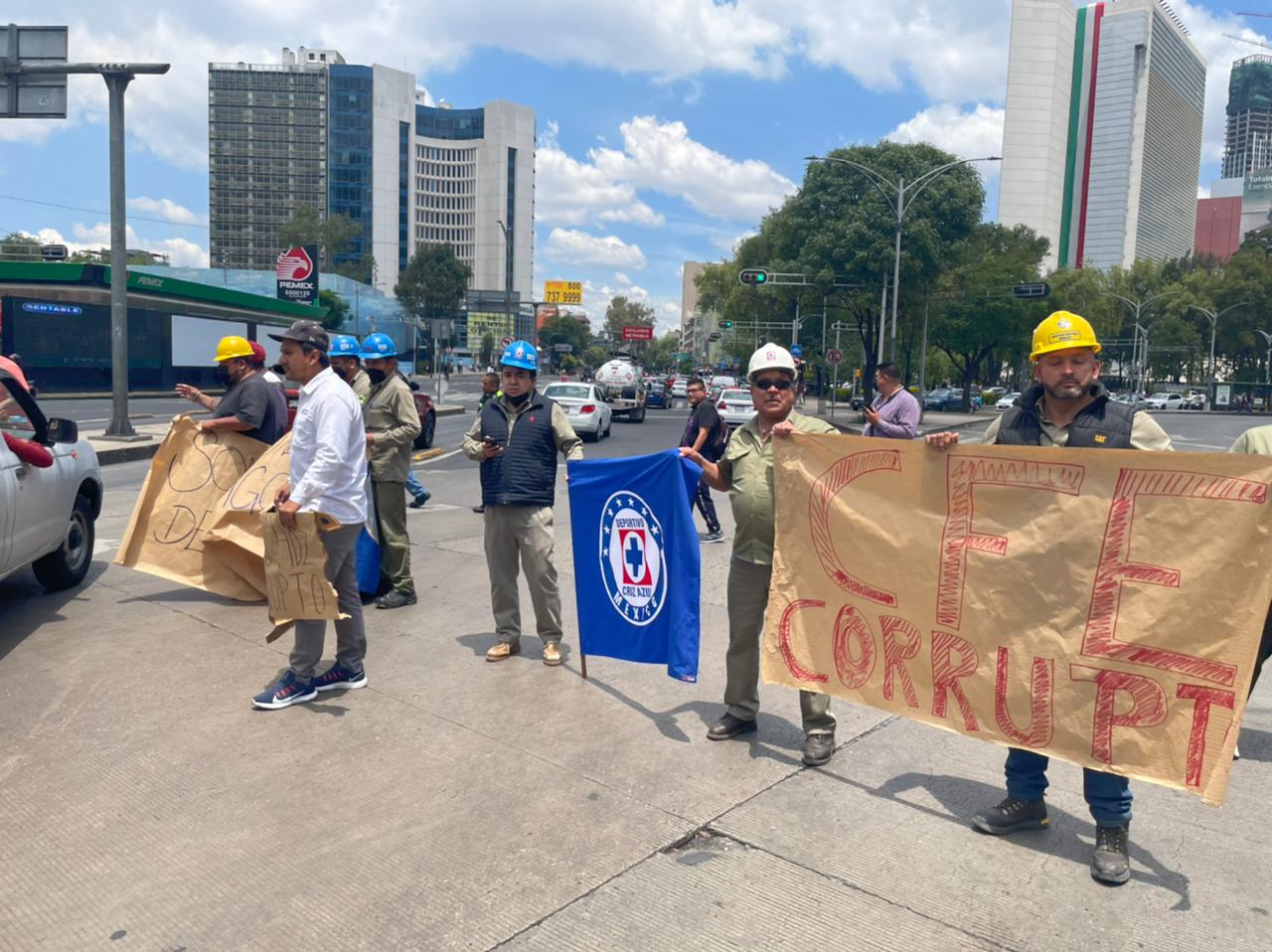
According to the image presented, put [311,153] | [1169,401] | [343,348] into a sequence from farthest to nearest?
[311,153], [1169,401], [343,348]

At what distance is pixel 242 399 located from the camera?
7.12 meters

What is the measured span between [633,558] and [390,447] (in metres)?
2.55

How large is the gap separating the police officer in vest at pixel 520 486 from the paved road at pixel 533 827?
1.10 ft

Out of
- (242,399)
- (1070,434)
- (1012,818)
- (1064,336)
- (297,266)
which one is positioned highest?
(297,266)

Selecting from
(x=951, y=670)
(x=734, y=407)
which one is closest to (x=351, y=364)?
(x=951, y=670)

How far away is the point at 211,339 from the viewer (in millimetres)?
47312

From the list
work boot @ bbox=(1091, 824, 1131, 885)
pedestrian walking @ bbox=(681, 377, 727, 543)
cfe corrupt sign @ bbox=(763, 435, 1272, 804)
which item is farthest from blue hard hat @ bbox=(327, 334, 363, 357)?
work boot @ bbox=(1091, 824, 1131, 885)

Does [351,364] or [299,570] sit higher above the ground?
[351,364]

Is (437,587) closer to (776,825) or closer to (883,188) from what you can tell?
(776,825)

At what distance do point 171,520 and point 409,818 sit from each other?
165 inches

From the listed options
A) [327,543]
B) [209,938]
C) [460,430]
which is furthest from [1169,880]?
[460,430]

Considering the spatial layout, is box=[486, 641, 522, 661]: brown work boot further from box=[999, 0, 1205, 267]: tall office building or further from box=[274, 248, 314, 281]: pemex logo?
box=[999, 0, 1205, 267]: tall office building

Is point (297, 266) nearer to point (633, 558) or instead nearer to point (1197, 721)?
point (633, 558)

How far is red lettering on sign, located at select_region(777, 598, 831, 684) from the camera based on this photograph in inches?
168
